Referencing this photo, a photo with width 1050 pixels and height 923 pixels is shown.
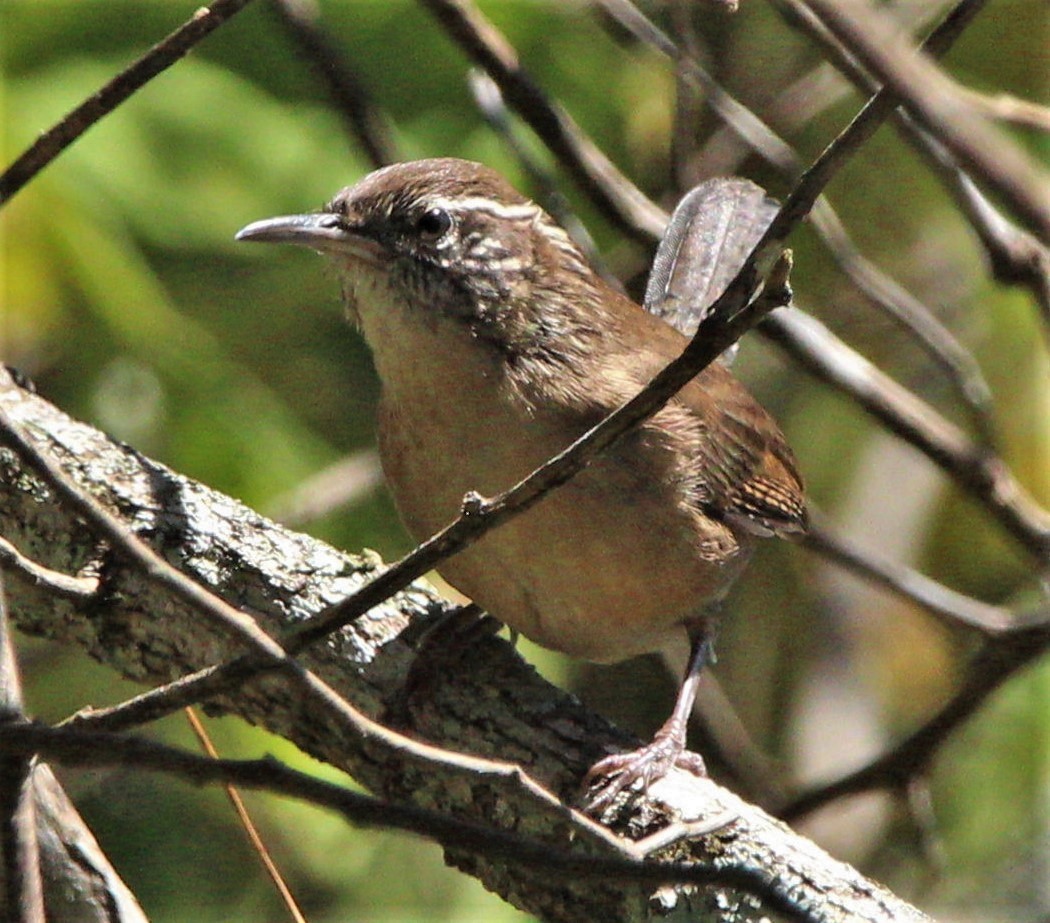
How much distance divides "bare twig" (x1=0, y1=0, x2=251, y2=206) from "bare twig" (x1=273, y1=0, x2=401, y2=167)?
1.52 metres

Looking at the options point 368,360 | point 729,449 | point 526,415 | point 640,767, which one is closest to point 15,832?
point 640,767

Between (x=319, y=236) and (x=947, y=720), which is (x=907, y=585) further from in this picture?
(x=319, y=236)

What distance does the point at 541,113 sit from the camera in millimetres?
3850

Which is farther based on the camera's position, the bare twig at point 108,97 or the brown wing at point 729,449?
the brown wing at point 729,449

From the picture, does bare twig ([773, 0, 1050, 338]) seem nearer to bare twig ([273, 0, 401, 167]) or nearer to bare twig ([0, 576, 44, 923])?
bare twig ([273, 0, 401, 167])

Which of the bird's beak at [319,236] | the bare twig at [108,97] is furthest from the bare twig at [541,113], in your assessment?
the bare twig at [108,97]

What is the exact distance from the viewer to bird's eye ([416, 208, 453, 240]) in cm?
324

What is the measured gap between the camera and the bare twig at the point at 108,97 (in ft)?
7.54

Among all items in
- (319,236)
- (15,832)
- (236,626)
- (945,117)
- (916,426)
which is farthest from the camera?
(916,426)

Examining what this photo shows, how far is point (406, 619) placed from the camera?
125 inches

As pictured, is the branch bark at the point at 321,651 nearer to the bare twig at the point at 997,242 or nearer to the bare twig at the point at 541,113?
the bare twig at the point at 541,113

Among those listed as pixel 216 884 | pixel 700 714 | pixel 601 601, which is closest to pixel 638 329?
pixel 601 601

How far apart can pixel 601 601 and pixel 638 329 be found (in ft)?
2.39

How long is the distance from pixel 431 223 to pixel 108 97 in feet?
3.07
